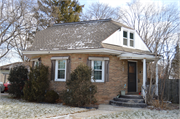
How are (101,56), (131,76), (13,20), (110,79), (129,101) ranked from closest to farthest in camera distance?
(129,101) → (110,79) → (101,56) → (131,76) → (13,20)

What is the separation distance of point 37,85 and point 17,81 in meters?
2.98

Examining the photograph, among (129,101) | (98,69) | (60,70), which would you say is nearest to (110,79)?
(98,69)

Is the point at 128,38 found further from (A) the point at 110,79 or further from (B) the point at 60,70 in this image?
(B) the point at 60,70

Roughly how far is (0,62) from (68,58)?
15.9m

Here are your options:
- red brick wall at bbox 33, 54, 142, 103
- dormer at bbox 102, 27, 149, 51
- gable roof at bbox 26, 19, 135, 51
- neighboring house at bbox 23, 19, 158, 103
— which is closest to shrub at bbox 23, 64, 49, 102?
neighboring house at bbox 23, 19, 158, 103

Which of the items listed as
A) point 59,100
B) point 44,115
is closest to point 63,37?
point 59,100

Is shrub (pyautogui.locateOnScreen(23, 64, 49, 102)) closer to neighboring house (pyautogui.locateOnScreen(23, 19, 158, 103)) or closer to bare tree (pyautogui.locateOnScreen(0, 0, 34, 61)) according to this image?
neighboring house (pyautogui.locateOnScreen(23, 19, 158, 103))

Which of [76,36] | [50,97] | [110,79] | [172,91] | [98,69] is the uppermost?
[76,36]

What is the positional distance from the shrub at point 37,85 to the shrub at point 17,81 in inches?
79.0

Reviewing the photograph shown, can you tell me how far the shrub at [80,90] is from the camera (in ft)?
31.7

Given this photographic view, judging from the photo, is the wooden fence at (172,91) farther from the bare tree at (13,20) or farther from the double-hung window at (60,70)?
the bare tree at (13,20)

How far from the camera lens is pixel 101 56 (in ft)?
39.0

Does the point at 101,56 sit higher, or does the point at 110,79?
the point at 101,56

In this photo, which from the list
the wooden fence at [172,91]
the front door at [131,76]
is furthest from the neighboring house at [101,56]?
the wooden fence at [172,91]
